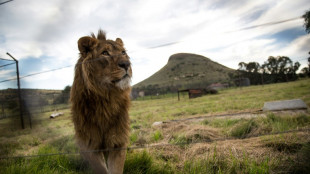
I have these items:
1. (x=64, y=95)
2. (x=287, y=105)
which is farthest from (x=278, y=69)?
(x=64, y=95)

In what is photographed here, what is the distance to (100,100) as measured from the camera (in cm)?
275

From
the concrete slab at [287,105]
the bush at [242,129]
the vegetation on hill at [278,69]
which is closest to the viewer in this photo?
the vegetation on hill at [278,69]

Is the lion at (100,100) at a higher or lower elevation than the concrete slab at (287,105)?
higher

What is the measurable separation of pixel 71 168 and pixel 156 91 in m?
30.7

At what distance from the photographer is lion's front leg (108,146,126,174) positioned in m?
2.69

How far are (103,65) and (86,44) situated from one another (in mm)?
466

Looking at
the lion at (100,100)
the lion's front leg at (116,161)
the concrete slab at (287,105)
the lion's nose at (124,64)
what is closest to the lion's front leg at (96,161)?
the lion at (100,100)

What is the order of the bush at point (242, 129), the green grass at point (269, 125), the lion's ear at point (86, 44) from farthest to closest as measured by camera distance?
the bush at point (242, 129) → the green grass at point (269, 125) → the lion's ear at point (86, 44)

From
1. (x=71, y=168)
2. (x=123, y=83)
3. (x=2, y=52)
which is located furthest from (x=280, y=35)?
(x=2, y=52)

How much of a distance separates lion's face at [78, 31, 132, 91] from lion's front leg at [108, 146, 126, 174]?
41.7 inches

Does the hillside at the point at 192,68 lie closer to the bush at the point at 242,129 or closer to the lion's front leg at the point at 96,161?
the bush at the point at 242,129

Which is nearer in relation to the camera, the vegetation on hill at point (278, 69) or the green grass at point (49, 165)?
the green grass at point (49, 165)

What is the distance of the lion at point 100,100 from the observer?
263 cm

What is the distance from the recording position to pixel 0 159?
3.15m
